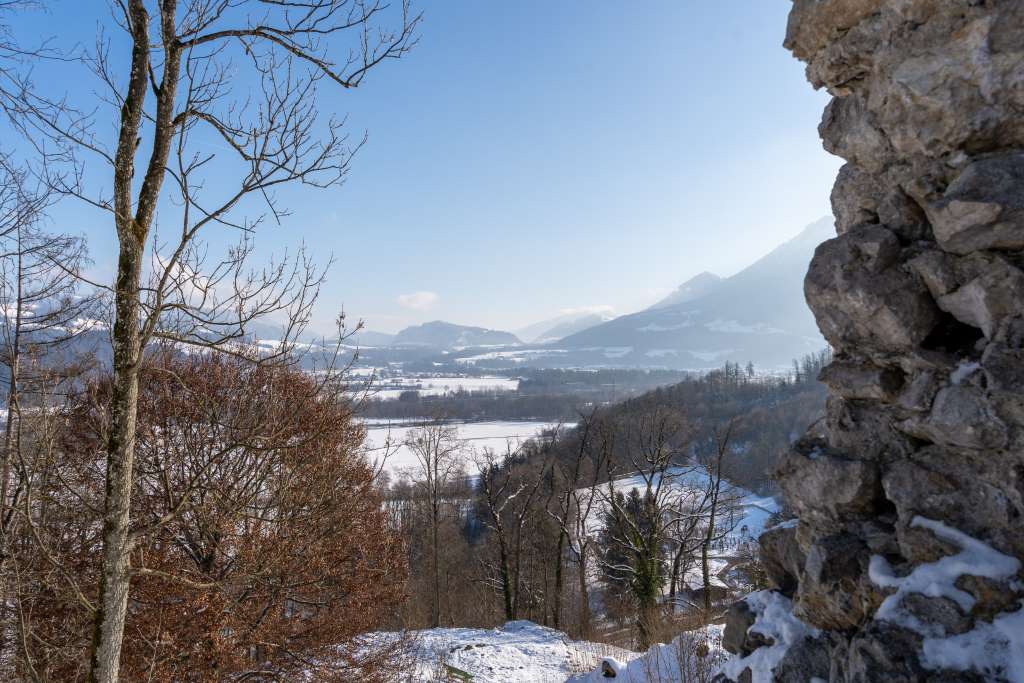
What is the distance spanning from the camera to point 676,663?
8.77 m

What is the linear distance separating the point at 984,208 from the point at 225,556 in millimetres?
12200

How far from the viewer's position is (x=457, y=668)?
1299cm

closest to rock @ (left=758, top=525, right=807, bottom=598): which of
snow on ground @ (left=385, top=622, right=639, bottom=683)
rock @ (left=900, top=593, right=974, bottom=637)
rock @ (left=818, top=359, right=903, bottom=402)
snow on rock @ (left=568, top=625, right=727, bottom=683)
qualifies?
rock @ (left=900, top=593, right=974, bottom=637)

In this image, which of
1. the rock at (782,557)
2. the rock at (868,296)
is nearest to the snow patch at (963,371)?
the rock at (868,296)

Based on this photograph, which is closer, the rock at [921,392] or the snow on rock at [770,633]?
the rock at [921,392]

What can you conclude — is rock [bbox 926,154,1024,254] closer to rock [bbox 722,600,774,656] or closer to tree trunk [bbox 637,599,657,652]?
rock [bbox 722,600,774,656]

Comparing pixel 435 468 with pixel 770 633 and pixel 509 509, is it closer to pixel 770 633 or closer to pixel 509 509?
A: pixel 509 509

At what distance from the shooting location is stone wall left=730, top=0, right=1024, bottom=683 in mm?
3307

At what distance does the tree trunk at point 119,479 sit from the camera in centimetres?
359

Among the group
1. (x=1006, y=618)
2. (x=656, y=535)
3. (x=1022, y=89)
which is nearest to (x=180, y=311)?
(x=1006, y=618)

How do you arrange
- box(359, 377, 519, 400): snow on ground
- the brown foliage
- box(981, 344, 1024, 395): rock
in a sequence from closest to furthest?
box(981, 344, 1024, 395): rock → the brown foliage → box(359, 377, 519, 400): snow on ground

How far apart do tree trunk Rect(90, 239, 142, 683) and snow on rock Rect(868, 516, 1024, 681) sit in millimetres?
4974

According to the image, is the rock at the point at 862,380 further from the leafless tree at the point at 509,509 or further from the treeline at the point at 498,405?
the treeline at the point at 498,405

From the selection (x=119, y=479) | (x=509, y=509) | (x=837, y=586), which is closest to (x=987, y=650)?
(x=837, y=586)
